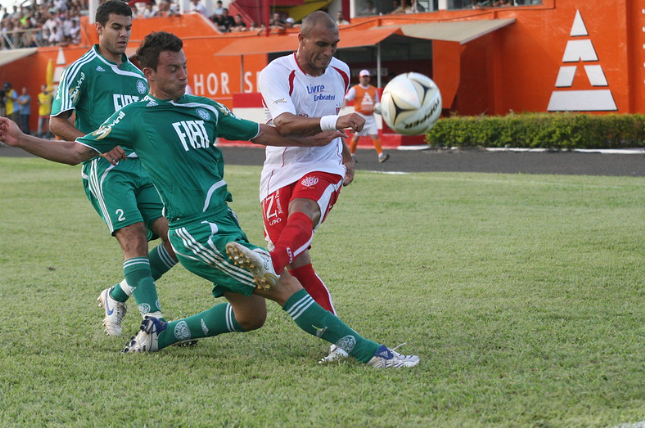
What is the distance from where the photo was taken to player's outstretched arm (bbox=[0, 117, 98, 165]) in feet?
14.9

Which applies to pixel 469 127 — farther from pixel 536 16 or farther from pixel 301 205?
pixel 301 205

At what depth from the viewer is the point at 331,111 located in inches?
223

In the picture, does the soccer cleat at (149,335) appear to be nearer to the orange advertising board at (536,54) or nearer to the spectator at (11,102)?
the orange advertising board at (536,54)

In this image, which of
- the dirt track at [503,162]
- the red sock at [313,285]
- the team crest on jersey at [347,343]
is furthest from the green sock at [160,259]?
the dirt track at [503,162]

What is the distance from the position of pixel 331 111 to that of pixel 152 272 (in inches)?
67.4

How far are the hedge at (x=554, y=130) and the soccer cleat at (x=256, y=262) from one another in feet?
61.5

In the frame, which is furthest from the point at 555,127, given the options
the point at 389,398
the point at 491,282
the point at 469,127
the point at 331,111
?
the point at 389,398

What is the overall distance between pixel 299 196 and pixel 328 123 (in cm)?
52

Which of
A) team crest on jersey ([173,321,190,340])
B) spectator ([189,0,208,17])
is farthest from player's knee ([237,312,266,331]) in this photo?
spectator ([189,0,208,17])

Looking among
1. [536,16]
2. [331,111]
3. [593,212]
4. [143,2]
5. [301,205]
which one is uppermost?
[143,2]

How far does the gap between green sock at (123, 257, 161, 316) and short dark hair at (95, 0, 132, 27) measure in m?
1.71

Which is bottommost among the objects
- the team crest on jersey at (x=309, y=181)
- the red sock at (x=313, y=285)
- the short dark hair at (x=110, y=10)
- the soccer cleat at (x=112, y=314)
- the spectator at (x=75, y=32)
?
the soccer cleat at (x=112, y=314)

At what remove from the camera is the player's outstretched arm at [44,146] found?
4539mm

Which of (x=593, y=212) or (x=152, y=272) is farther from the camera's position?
(x=593, y=212)
